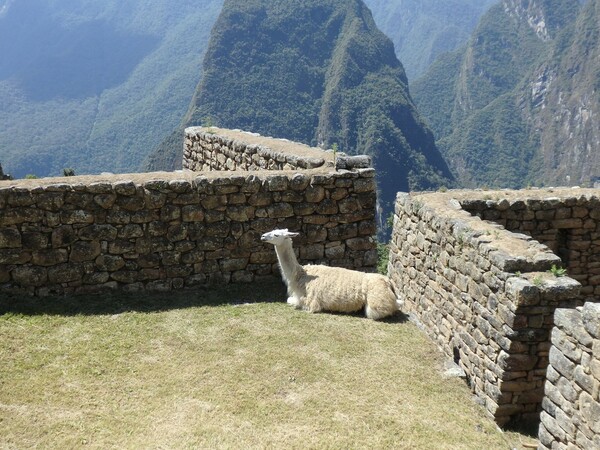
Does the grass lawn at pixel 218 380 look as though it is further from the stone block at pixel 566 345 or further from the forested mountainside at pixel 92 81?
the forested mountainside at pixel 92 81

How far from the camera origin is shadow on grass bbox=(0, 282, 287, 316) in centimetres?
760

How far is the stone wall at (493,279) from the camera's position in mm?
6051

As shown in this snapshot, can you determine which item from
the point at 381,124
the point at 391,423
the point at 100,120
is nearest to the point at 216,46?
the point at 100,120

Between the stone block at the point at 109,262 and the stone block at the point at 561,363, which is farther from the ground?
the stone block at the point at 109,262

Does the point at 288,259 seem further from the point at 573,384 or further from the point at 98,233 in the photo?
the point at 573,384

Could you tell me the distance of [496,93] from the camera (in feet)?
542

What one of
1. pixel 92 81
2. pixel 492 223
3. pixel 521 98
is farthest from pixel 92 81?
pixel 492 223

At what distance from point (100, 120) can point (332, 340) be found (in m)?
127

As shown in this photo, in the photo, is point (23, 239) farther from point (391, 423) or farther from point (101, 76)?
point (101, 76)

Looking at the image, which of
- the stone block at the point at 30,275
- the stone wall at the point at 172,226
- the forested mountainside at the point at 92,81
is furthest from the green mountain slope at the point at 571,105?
the stone block at the point at 30,275

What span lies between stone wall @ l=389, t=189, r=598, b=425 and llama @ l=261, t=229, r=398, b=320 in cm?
71

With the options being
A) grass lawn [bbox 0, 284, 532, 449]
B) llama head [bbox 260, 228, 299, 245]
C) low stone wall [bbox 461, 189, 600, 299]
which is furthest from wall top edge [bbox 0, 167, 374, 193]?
low stone wall [bbox 461, 189, 600, 299]

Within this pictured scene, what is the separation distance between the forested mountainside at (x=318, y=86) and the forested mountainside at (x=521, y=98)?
2085 cm

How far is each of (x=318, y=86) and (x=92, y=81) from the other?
210 ft
